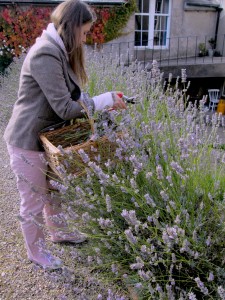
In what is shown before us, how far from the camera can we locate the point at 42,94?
2.03 metres

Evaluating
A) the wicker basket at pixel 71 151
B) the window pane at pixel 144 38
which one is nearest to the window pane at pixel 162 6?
the window pane at pixel 144 38

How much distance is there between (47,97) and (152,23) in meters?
10.1

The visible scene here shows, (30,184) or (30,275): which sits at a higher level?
(30,184)

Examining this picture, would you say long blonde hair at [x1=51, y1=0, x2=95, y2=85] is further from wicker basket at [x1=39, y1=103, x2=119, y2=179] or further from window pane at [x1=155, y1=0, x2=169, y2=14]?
window pane at [x1=155, y1=0, x2=169, y2=14]

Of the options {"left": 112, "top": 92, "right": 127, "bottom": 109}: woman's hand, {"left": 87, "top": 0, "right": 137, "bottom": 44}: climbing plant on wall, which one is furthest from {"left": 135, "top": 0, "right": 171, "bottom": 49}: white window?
{"left": 112, "top": 92, "right": 127, "bottom": 109}: woman's hand

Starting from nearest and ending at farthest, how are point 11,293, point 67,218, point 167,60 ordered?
point 67,218
point 11,293
point 167,60

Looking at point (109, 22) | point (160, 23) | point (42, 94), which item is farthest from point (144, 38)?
point (42, 94)

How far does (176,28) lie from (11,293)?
10.9m

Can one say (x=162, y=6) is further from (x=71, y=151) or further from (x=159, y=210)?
(x=159, y=210)

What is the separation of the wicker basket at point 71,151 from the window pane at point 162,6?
1016 centimetres

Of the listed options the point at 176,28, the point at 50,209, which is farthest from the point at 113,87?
the point at 176,28

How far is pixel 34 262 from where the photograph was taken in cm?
253

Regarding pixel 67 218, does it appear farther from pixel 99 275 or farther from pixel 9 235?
pixel 9 235

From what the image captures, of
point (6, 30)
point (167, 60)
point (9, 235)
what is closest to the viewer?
point (9, 235)
